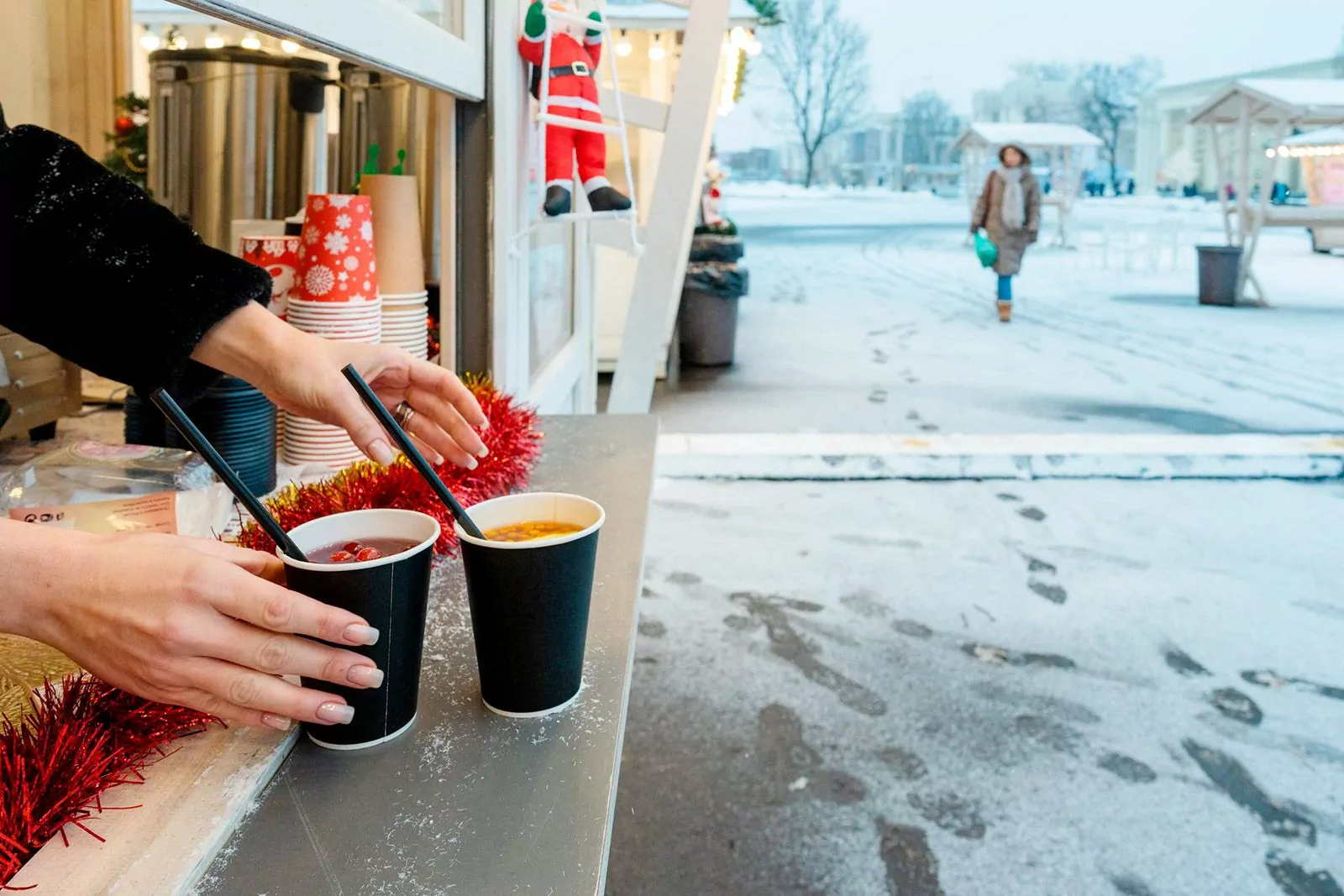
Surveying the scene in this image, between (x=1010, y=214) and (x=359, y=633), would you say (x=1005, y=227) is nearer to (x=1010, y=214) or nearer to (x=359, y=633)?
(x=1010, y=214)

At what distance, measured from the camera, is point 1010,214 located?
25.2 feet

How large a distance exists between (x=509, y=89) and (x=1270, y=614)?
2.09 meters

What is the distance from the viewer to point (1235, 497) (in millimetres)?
3348

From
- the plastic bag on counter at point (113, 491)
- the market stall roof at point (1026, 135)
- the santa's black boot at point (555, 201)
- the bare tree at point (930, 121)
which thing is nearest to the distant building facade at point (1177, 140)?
the bare tree at point (930, 121)

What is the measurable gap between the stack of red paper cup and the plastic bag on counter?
327mm

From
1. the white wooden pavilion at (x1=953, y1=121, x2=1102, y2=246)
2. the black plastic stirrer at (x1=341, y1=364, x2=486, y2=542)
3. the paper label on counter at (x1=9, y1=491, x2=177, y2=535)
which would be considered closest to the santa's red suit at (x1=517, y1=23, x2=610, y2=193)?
the paper label on counter at (x1=9, y1=491, x2=177, y2=535)

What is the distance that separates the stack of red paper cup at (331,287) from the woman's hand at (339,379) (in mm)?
411

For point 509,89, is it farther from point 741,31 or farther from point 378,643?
point 741,31

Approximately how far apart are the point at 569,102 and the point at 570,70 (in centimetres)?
6

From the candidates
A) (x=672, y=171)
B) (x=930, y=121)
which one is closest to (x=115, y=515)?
(x=672, y=171)

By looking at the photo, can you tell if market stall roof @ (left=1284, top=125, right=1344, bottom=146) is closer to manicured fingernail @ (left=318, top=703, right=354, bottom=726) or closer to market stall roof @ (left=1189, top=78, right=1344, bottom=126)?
market stall roof @ (left=1189, top=78, right=1344, bottom=126)

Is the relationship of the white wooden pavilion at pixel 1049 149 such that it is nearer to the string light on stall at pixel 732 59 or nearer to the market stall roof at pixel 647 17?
the string light on stall at pixel 732 59

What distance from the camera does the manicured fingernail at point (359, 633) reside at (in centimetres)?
57

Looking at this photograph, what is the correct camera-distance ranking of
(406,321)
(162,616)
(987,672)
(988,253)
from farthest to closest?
(988,253), (987,672), (406,321), (162,616)
